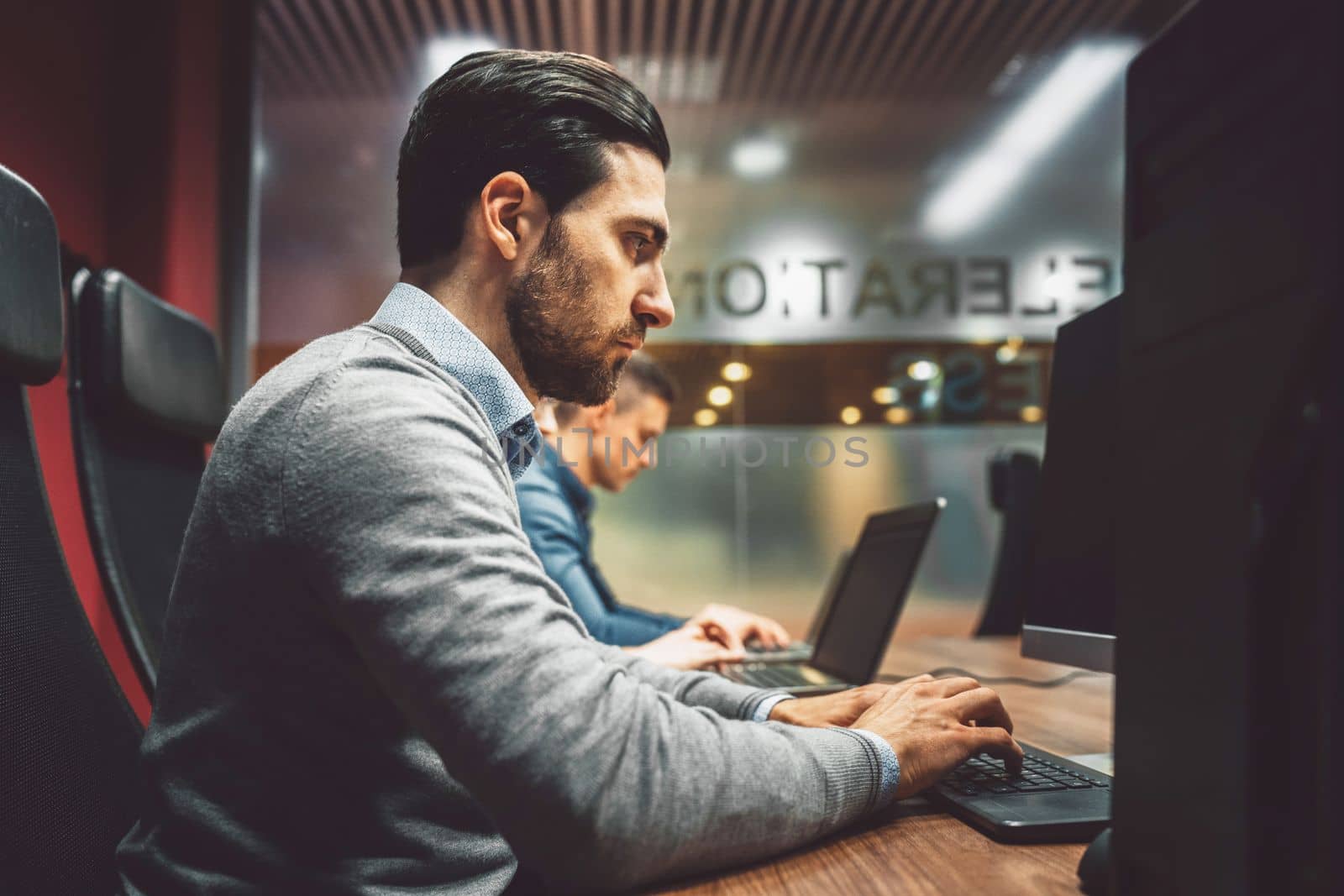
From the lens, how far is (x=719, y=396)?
345 centimetres

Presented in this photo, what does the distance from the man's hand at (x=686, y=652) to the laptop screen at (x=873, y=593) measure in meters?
0.21

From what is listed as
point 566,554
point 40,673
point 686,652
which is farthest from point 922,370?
point 40,673

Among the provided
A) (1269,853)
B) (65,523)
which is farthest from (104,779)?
(65,523)

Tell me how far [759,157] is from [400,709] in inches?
131

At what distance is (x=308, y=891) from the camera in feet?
1.99

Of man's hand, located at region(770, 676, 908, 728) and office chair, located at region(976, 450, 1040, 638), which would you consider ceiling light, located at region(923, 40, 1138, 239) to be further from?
man's hand, located at region(770, 676, 908, 728)

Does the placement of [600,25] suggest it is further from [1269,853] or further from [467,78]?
[1269,853]

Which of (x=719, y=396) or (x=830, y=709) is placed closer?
(x=830, y=709)

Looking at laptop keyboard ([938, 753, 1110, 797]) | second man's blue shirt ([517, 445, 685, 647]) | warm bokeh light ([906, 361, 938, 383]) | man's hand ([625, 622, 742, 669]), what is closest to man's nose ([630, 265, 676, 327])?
laptop keyboard ([938, 753, 1110, 797])

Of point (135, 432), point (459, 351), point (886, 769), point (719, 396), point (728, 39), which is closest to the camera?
point (886, 769)

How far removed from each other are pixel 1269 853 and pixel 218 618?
64 cm

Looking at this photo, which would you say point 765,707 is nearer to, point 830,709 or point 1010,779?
point 830,709

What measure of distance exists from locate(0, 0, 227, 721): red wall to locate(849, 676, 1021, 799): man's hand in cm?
204

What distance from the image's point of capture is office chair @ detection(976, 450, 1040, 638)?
255 cm
